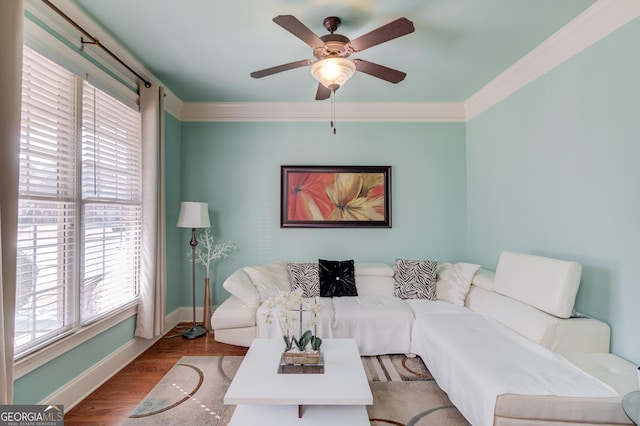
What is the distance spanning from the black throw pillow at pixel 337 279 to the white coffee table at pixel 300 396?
140 cm

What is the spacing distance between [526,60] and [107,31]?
142 inches

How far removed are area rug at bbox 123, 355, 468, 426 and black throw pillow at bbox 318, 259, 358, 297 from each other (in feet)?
2.56

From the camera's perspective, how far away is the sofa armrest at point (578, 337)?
82.7 inches

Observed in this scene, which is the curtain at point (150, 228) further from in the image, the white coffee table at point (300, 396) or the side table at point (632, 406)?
the side table at point (632, 406)

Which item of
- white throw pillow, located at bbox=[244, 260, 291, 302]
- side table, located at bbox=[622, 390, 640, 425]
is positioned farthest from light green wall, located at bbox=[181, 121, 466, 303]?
side table, located at bbox=[622, 390, 640, 425]

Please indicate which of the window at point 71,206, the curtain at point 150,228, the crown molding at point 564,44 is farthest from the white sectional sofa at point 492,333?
the crown molding at point 564,44

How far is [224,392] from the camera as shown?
7.80 ft

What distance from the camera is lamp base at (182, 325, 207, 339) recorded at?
3.39 metres

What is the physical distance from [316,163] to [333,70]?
191 cm

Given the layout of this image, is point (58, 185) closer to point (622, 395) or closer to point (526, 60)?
point (622, 395)

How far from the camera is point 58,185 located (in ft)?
6.86

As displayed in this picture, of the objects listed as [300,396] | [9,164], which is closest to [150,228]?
[9,164]

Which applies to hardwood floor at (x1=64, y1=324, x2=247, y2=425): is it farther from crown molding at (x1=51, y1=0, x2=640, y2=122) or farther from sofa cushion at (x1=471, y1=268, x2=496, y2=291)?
crown molding at (x1=51, y1=0, x2=640, y2=122)

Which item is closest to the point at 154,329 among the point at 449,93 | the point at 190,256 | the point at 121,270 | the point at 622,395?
the point at 121,270
